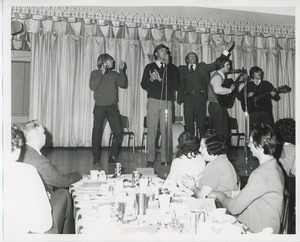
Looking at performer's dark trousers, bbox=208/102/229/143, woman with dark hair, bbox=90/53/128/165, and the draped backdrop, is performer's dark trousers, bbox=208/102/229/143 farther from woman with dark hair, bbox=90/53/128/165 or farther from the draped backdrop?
woman with dark hair, bbox=90/53/128/165

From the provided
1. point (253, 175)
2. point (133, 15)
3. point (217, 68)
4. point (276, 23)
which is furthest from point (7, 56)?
point (217, 68)

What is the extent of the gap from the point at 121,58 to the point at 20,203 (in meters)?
2.30

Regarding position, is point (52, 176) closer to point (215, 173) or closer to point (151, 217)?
point (151, 217)

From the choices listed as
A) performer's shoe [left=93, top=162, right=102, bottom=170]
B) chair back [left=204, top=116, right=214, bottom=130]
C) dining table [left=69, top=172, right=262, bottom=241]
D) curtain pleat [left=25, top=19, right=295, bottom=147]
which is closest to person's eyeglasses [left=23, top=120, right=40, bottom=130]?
dining table [left=69, top=172, right=262, bottom=241]

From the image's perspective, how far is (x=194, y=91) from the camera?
2812 mm

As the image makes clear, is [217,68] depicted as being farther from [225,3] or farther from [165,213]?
[165,213]

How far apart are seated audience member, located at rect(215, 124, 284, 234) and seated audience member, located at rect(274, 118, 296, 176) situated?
1.15ft

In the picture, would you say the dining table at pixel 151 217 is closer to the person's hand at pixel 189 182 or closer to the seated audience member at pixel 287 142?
the person's hand at pixel 189 182

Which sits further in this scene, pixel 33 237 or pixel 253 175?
pixel 33 237

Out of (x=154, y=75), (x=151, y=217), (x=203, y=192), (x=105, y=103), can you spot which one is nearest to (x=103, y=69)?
(x=105, y=103)

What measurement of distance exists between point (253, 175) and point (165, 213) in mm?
425

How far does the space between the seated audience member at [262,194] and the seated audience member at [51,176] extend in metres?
0.82

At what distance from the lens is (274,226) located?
1.54 m

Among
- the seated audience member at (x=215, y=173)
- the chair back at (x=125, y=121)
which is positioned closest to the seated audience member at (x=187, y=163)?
the seated audience member at (x=215, y=173)
